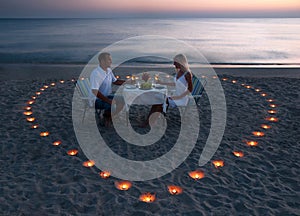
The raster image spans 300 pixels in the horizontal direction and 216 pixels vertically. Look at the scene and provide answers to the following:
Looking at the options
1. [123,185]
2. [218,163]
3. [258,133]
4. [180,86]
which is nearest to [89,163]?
[123,185]

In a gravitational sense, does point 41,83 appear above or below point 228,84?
below

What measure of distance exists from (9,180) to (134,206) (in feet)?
6.73

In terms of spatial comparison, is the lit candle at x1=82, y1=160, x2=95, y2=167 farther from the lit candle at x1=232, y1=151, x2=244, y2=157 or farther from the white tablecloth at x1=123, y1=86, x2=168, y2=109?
the lit candle at x1=232, y1=151, x2=244, y2=157

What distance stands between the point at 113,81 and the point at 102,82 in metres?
0.59

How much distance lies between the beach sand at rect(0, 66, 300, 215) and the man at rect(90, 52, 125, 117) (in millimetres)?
649

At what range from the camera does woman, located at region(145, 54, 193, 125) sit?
5.59m

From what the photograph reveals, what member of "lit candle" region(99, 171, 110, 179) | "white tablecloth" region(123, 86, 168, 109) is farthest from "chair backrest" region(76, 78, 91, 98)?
"lit candle" region(99, 171, 110, 179)

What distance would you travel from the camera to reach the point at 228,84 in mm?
Answer: 9797

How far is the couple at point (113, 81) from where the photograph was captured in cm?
553

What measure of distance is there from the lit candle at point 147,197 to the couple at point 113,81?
2.45 m

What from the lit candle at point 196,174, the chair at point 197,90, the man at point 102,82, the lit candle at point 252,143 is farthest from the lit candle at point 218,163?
the man at point 102,82

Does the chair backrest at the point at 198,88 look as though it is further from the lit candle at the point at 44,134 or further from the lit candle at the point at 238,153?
the lit candle at the point at 44,134

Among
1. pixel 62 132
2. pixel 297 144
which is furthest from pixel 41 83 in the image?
pixel 297 144

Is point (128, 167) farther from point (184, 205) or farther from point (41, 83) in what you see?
point (41, 83)
